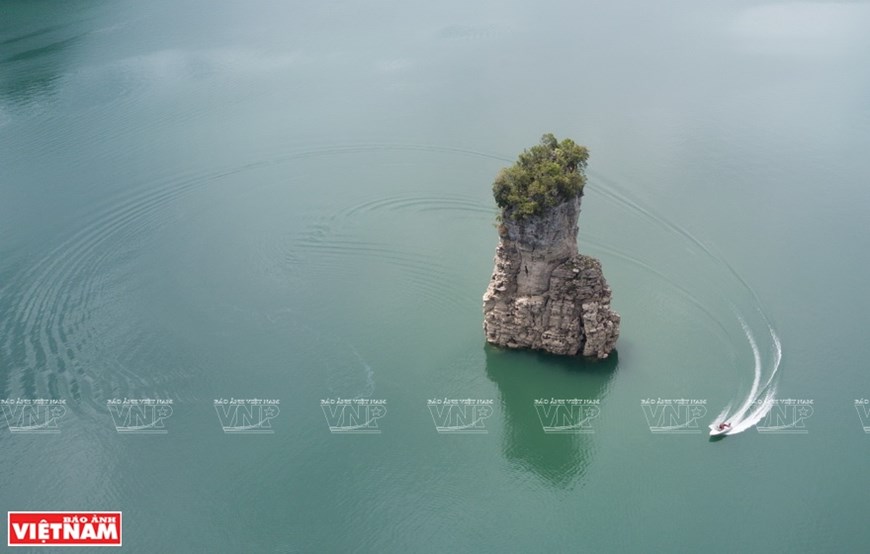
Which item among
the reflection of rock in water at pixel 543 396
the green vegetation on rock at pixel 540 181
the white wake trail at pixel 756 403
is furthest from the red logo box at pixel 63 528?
the white wake trail at pixel 756 403

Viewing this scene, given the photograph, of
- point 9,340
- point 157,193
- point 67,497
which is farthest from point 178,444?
point 157,193

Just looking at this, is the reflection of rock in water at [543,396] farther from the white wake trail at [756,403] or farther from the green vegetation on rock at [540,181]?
the green vegetation on rock at [540,181]

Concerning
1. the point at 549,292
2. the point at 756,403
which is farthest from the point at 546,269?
the point at 756,403

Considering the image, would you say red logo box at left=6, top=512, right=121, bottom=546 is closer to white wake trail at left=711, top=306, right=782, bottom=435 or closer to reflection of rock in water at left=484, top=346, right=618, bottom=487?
reflection of rock in water at left=484, top=346, right=618, bottom=487

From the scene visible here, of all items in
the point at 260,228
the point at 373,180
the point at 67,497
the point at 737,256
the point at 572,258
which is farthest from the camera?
the point at 373,180

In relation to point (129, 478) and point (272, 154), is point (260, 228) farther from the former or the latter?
point (129, 478)
